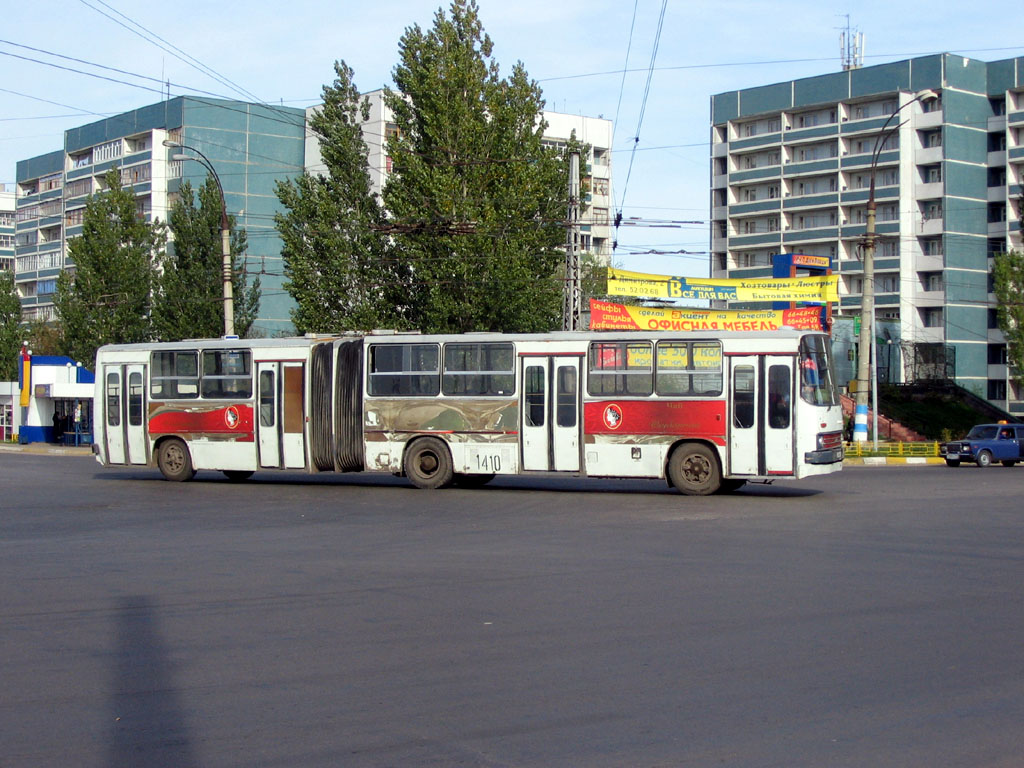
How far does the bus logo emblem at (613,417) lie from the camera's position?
2092cm

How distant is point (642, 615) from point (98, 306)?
4932 cm

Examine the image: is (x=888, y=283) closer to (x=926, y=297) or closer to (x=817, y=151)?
(x=926, y=297)

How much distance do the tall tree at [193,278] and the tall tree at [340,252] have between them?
12.0 meters

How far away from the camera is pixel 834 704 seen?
627 centimetres

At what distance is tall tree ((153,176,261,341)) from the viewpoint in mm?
52031

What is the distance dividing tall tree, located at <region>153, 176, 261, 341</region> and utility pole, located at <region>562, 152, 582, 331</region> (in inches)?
1025

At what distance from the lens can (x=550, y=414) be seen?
2145 centimetres

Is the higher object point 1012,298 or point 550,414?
point 1012,298

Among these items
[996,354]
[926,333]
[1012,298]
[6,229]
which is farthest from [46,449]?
[6,229]

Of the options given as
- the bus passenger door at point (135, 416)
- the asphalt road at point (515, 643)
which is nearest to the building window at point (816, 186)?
the bus passenger door at point (135, 416)

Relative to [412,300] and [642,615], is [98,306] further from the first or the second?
[642,615]

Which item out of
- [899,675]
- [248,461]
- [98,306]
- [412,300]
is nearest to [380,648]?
[899,675]

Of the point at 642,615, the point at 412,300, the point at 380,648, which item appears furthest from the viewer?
the point at 412,300

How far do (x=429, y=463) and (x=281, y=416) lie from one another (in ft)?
11.2
